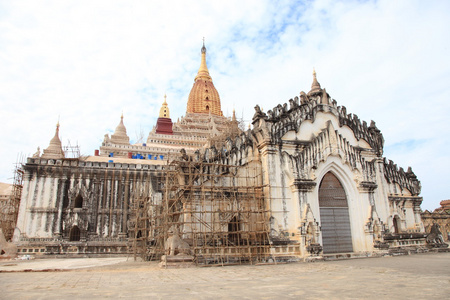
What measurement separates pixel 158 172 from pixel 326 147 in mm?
22406

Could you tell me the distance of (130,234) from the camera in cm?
3572

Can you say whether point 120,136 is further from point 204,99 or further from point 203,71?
point 203,71

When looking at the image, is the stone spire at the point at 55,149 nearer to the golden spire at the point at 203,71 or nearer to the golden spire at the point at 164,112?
the golden spire at the point at 164,112

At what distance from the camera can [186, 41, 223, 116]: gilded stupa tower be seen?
75188mm

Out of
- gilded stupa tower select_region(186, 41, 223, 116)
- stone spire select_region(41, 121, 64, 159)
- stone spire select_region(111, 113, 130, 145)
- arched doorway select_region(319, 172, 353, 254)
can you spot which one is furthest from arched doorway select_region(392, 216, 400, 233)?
gilded stupa tower select_region(186, 41, 223, 116)

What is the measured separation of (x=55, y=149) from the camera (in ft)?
164

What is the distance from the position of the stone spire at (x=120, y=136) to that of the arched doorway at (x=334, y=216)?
46612mm

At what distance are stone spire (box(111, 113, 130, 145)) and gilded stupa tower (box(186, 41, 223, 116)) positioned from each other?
1646 centimetres

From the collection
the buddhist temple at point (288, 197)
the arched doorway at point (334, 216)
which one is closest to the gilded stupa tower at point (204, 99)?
the buddhist temple at point (288, 197)

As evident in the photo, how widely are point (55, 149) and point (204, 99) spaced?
3405 centimetres

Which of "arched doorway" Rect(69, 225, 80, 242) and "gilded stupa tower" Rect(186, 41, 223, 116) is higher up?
"gilded stupa tower" Rect(186, 41, 223, 116)

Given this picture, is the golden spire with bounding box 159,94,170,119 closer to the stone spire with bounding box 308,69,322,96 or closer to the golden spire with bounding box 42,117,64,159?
the golden spire with bounding box 42,117,64,159

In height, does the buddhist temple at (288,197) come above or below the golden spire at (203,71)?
below

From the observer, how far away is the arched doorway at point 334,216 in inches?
844
